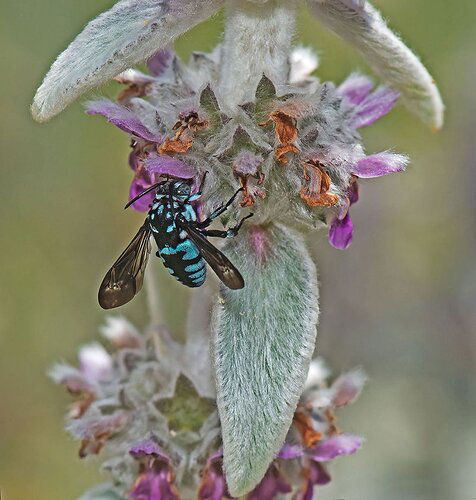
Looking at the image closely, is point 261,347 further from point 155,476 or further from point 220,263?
point 155,476

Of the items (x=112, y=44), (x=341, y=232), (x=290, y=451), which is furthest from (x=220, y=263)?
(x=290, y=451)

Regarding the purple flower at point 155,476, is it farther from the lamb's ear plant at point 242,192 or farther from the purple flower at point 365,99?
the purple flower at point 365,99

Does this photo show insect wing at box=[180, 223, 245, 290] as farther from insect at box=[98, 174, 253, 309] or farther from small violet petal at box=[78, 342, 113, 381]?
small violet petal at box=[78, 342, 113, 381]

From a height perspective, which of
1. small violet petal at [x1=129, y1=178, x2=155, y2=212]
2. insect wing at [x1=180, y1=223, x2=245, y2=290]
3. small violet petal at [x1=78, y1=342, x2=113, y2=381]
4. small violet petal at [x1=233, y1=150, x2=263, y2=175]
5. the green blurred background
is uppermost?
small violet petal at [x1=233, y1=150, x2=263, y2=175]

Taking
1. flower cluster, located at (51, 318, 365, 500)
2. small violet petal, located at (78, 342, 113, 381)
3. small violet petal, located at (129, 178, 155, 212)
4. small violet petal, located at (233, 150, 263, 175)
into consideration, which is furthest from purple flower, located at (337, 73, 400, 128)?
small violet petal, located at (78, 342, 113, 381)

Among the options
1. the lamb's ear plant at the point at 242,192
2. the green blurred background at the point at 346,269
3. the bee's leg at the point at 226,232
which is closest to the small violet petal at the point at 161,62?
the lamb's ear plant at the point at 242,192
